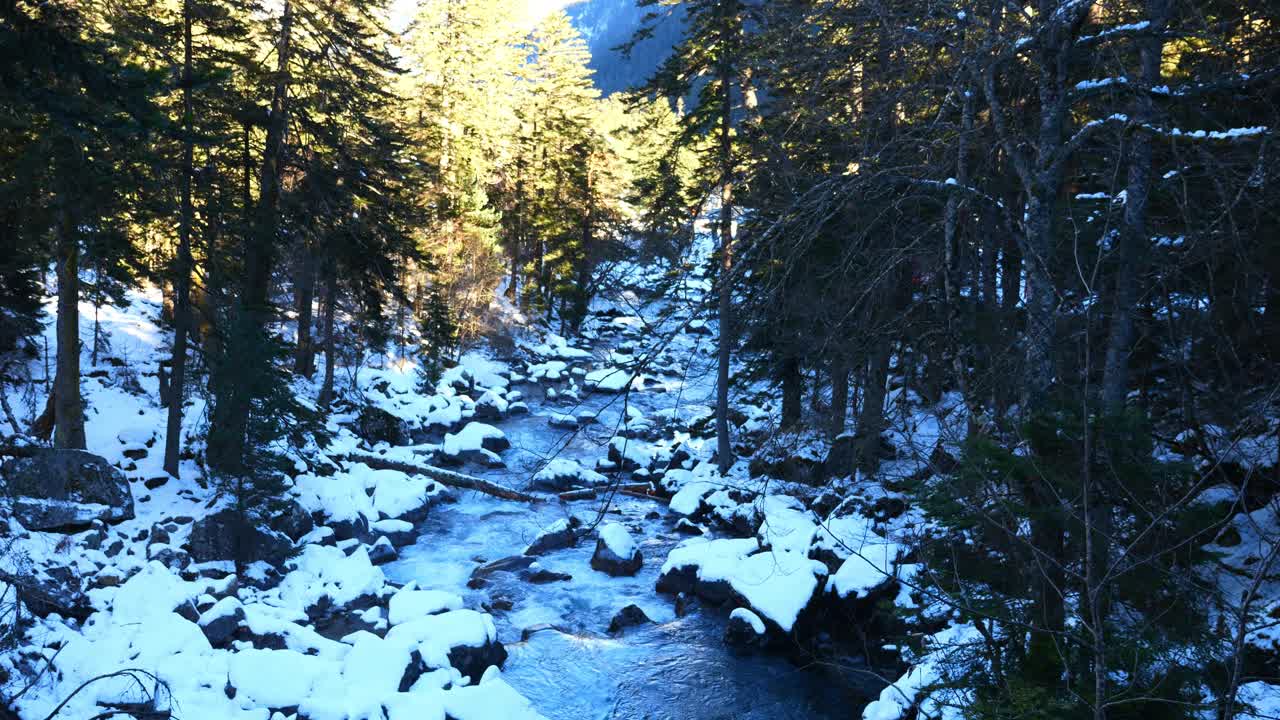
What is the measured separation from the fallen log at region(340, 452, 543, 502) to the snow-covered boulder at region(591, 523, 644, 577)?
441 cm

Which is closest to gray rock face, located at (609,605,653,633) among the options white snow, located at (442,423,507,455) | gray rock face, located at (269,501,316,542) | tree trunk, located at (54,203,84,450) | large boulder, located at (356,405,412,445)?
gray rock face, located at (269,501,316,542)

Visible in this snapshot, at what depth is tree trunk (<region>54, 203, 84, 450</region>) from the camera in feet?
43.1

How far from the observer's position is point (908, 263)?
7227mm

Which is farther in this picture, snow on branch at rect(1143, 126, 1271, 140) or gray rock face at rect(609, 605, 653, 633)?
gray rock face at rect(609, 605, 653, 633)

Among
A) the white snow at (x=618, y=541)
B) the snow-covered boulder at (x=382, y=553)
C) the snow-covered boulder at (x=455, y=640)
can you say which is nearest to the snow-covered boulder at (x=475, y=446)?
the snow-covered boulder at (x=382, y=553)

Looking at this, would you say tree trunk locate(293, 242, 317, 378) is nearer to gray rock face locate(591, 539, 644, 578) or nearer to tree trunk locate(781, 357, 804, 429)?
gray rock face locate(591, 539, 644, 578)

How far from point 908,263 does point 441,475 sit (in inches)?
605

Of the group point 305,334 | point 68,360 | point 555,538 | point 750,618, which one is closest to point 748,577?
point 750,618

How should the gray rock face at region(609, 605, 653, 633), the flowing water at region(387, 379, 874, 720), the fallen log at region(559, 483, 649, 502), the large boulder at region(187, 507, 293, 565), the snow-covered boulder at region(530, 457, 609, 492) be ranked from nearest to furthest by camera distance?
1. the flowing water at region(387, 379, 874, 720)
2. the gray rock face at region(609, 605, 653, 633)
3. the large boulder at region(187, 507, 293, 565)
4. the fallen log at region(559, 483, 649, 502)
5. the snow-covered boulder at region(530, 457, 609, 492)

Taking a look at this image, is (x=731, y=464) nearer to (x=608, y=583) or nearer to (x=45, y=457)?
(x=608, y=583)

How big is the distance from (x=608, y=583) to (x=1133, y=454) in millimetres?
10635

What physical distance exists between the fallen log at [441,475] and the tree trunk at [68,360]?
654cm

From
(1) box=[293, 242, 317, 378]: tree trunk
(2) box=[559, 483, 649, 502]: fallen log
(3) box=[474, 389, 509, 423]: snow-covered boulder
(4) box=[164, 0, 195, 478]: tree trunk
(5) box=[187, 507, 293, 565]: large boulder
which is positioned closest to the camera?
(5) box=[187, 507, 293, 565]: large boulder

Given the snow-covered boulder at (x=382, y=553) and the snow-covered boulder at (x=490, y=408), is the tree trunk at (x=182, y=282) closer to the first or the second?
the snow-covered boulder at (x=382, y=553)
